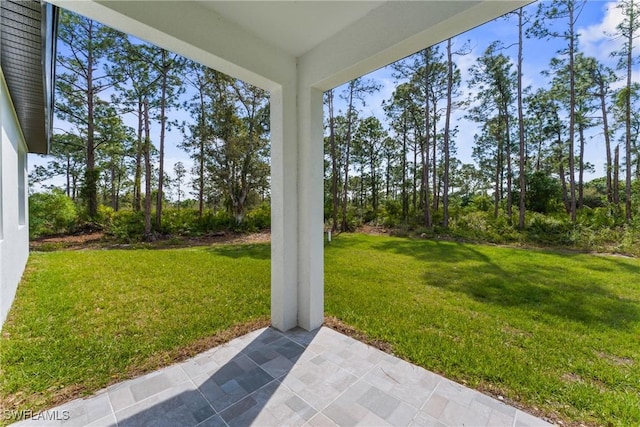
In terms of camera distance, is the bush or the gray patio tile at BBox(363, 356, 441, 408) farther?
the bush

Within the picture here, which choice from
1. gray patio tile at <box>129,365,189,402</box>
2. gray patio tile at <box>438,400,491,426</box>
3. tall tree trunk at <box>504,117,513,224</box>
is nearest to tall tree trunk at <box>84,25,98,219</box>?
gray patio tile at <box>129,365,189,402</box>

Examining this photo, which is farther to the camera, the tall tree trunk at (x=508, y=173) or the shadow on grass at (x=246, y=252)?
the tall tree trunk at (x=508, y=173)

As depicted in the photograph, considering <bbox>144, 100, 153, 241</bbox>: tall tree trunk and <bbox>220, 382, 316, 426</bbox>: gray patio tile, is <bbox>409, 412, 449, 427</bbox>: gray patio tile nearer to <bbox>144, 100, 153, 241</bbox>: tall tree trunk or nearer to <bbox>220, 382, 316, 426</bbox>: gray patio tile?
<bbox>220, 382, 316, 426</bbox>: gray patio tile

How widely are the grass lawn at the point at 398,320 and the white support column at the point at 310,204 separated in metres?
0.54

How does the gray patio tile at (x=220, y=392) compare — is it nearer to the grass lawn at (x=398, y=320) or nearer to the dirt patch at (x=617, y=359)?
the grass lawn at (x=398, y=320)

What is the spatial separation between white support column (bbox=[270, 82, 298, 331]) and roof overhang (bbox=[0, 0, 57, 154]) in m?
1.68

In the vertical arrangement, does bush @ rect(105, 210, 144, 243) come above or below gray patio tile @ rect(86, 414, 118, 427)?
above

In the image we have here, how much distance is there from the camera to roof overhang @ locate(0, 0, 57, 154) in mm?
1721

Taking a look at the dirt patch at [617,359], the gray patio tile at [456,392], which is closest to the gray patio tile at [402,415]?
the gray patio tile at [456,392]

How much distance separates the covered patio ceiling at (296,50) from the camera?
158 centimetres

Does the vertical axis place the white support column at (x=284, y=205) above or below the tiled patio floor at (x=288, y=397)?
above

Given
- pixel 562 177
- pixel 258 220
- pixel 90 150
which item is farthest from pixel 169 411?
pixel 562 177

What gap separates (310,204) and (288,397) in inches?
60.5

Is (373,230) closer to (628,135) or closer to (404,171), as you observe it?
(404,171)
